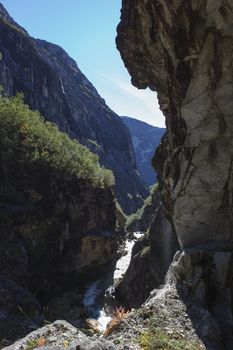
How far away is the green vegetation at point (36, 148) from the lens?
3359 inches

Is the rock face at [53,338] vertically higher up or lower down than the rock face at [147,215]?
higher up

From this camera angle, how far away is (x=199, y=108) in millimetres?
24938

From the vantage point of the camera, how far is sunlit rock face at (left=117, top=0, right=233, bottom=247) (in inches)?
923

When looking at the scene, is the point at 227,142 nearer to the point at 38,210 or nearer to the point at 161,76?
the point at 161,76

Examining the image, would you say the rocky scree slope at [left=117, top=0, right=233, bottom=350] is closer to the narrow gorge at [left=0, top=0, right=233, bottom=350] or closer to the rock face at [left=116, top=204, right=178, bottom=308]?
the narrow gorge at [left=0, top=0, right=233, bottom=350]

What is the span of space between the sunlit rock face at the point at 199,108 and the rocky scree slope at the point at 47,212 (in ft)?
125

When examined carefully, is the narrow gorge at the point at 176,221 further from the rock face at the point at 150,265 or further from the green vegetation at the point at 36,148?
the green vegetation at the point at 36,148

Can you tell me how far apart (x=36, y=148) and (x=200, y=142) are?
2635 inches

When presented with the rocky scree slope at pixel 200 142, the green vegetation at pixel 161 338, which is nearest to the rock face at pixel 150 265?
the rocky scree slope at pixel 200 142

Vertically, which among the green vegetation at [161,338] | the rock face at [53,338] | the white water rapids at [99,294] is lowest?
the white water rapids at [99,294]

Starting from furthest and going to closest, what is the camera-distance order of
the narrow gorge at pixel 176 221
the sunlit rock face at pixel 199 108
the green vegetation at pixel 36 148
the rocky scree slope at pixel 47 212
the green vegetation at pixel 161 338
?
the green vegetation at pixel 36 148
the rocky scree slope at pixel 47 212
the sunlit rock face at pixel 199 108
the narrow gorge at pixel 176 221
the green vegetation at pixel 161 338

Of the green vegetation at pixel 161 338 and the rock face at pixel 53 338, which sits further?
the green vegetation at pixel 161 338

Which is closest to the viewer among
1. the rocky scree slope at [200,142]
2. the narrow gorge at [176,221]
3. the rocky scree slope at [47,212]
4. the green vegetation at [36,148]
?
the narrow gorge at [176,221]

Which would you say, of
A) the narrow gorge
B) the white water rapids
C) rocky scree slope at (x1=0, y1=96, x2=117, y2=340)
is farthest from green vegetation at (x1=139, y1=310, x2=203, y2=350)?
rocky scree slope at (x1=0, y1=96, x2=117, y2=340)
